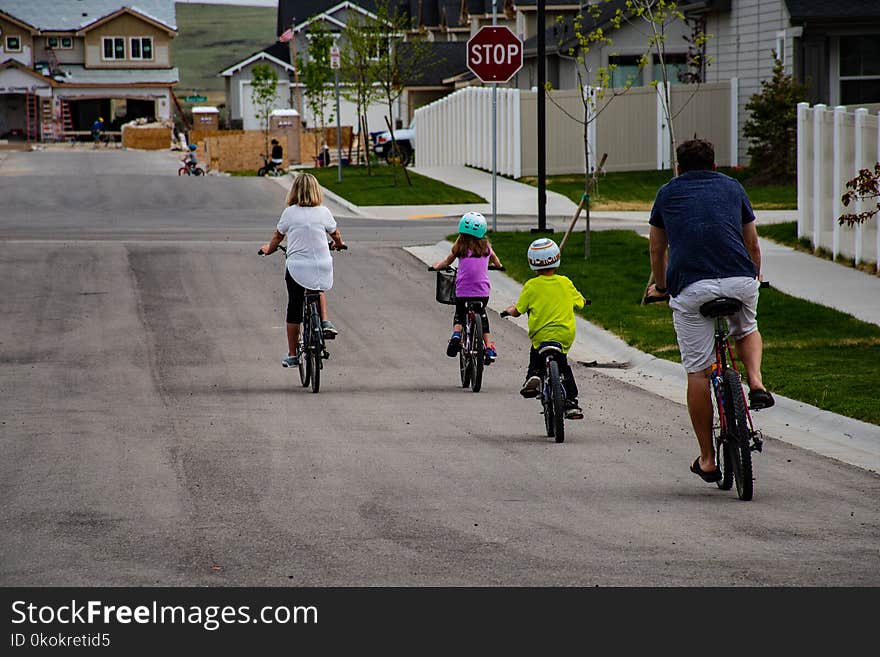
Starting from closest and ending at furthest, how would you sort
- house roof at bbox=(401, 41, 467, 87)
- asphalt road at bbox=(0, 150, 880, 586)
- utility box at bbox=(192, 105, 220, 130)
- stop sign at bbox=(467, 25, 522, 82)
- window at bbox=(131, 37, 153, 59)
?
Result: asphalt road at bbox=(0, 150, 880, 586), stop sign at bbox=(467, 25, 522, 82), house roof at bbox=(401, 41, 467, 87), utility box at bbox=(192, 105, 220, 130), window at bbox=(131, 37, 153, 59)

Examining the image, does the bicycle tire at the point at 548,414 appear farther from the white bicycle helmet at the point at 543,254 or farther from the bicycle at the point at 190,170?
the bicycle at the point at 190,170

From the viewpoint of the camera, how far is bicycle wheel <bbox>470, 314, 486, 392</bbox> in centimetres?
1279

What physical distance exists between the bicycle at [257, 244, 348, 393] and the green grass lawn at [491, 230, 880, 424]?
3.50 metres

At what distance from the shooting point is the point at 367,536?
7164 millimetres

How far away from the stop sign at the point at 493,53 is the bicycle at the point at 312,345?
1055cm

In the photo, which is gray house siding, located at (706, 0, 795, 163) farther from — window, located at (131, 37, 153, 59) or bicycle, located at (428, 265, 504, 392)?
window, located at (131, 37, 153, 59)

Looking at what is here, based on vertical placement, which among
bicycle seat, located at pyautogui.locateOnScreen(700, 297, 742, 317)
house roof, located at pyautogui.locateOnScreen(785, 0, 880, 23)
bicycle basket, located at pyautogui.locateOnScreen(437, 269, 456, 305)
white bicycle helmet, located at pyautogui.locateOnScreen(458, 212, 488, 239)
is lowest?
bicycle basket, located at pyautogui.locateOnScreen(437, 269, 456, 305)

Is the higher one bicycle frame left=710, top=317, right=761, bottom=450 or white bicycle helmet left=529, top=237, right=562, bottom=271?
white bicycle helmet left=529, top=237, right=562, bottom=271

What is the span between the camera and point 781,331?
49.8 feet

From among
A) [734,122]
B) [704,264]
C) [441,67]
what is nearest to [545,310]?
[704,264]

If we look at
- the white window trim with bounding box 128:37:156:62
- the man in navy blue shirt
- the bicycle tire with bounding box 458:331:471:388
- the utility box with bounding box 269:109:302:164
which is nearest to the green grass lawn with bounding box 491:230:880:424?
the bicycle tire with bounding box 458:331:471:388

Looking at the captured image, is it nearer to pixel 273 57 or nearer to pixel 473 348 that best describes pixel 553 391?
pixel 473 348

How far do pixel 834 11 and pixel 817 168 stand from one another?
1338 cm

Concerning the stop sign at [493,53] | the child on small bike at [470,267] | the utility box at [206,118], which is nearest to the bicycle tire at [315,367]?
the child on small bike at [470,267]
